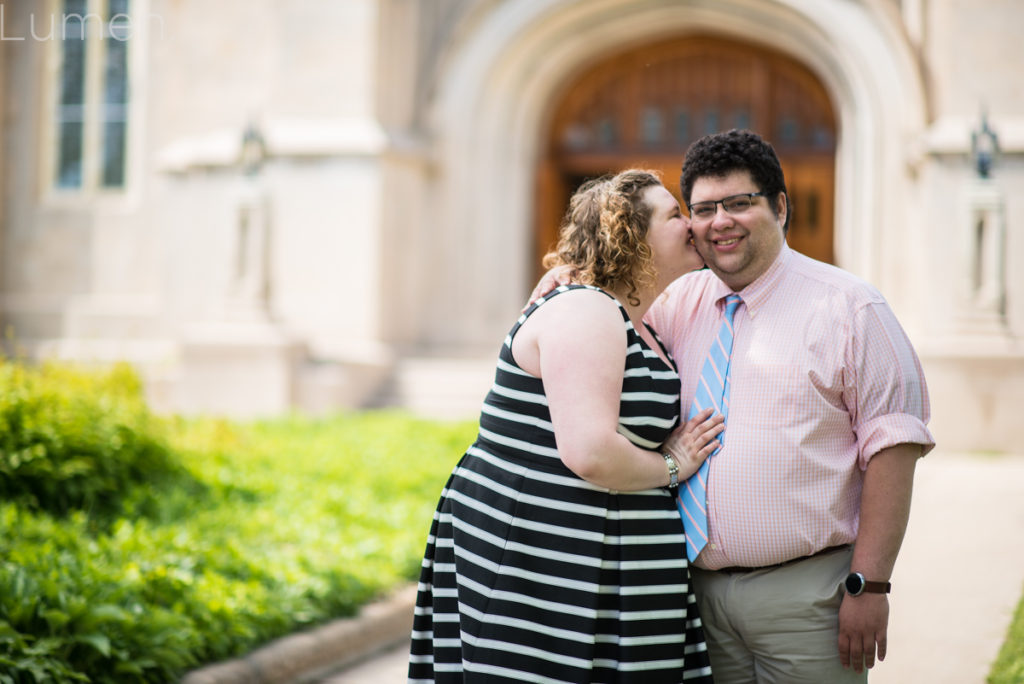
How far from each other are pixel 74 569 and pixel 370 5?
31.6 ft

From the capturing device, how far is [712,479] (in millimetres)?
2449

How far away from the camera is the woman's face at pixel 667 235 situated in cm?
256

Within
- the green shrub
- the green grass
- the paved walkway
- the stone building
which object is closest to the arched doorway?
the stone building

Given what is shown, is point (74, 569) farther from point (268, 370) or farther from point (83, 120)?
point (83, 120)

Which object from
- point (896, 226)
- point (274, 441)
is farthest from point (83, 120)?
point (896, 226)

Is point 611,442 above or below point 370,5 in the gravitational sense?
below

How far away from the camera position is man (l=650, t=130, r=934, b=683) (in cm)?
235

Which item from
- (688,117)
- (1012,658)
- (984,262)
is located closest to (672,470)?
(1012,658)

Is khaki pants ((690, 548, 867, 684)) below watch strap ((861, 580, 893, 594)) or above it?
below

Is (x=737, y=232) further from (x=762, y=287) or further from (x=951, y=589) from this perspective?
(x=951, y=589)

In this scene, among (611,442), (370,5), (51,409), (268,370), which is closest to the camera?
(611,442)

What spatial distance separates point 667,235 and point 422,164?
1071cm

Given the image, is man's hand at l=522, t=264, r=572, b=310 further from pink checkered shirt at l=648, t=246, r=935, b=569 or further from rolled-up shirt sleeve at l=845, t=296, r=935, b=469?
rolled-up shirt sleeve at l=845, t=296, r=935, b=469

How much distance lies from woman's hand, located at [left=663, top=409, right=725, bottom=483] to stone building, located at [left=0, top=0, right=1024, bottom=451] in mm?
8414
